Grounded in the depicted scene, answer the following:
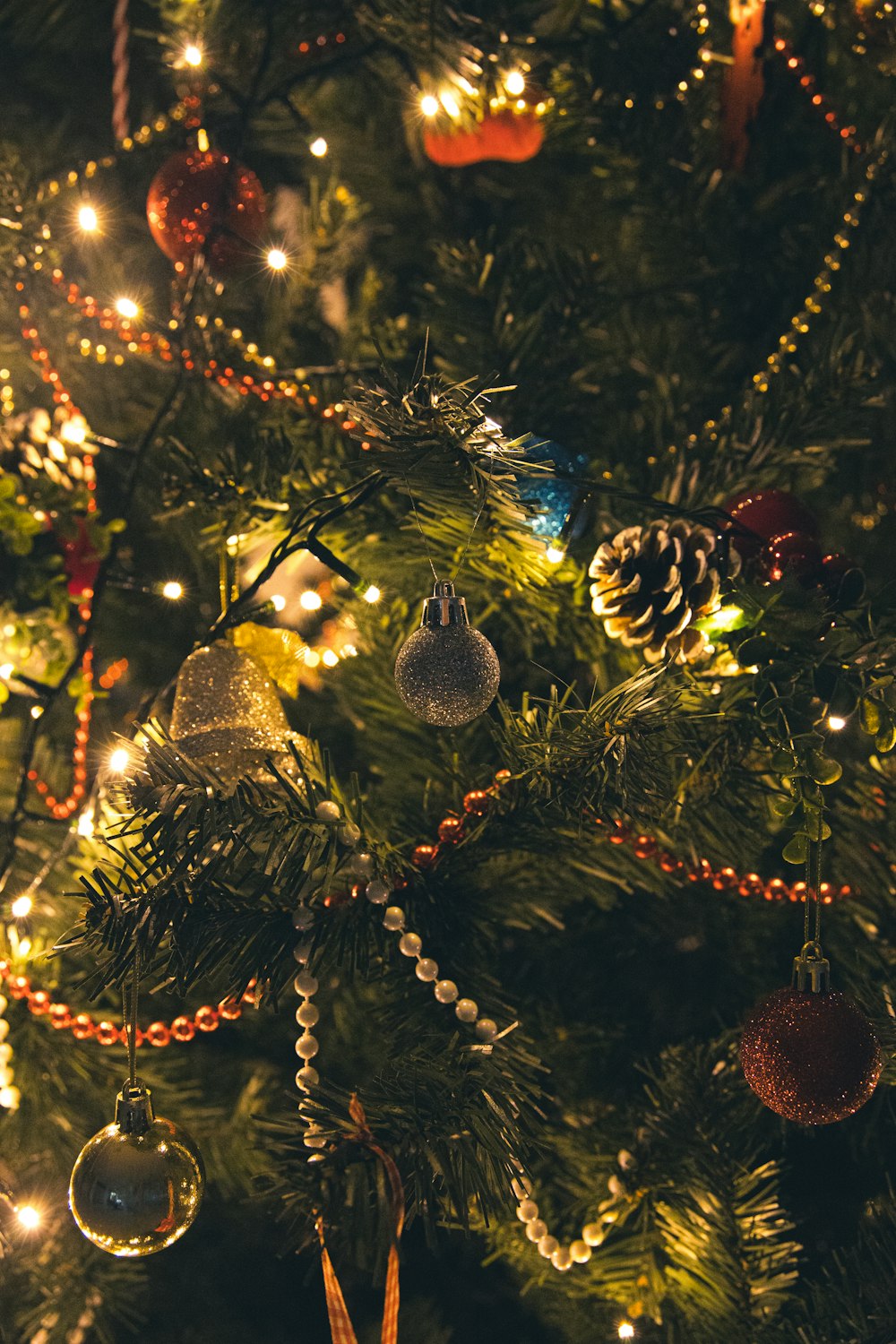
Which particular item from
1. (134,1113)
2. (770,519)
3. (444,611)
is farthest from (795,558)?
(134,1113)

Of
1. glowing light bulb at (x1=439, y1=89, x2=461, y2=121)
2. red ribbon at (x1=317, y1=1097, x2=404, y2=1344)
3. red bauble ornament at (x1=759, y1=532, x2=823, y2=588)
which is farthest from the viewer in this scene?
glowing light bulb at (x1=439, y1=89, x2=461, y2=121)

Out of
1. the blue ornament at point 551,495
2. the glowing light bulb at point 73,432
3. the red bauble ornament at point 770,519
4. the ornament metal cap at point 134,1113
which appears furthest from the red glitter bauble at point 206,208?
the ornament metal cap at point 134,1113

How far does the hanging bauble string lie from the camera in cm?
45

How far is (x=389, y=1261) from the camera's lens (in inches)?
15.7

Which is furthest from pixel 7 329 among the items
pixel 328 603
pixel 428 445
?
pixel 428 445

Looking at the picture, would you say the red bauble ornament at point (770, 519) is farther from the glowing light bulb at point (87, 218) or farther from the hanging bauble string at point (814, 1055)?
the glowing light bulb at point (87, 218)

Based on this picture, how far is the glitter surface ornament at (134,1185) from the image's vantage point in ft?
1.53

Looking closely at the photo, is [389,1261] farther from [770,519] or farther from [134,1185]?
[770,519]

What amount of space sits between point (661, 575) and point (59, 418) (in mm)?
427

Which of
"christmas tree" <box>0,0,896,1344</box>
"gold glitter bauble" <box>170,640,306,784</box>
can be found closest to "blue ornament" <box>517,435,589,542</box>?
"christmas tree" <box>0,0,896,1344</box>

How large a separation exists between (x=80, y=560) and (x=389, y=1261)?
467mm

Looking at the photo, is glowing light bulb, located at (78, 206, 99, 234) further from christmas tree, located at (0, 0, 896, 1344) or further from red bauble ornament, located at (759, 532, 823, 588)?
red bauble ornament, located at (759, 532, 823, 588)

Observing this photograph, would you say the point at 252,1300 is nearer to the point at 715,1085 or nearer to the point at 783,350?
the point at 715,1085

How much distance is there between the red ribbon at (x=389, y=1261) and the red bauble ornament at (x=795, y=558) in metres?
0.30
